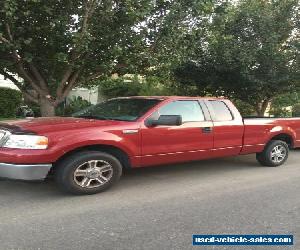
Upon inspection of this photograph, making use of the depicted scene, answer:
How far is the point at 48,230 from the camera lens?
13.5 feet

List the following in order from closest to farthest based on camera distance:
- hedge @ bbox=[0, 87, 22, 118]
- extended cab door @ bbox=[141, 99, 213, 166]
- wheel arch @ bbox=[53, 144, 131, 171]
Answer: wheel arch @ bbox=[53, 144, 131, 171], extended cab door @ bbox=[141, 99, 213, 166], hedge @ bbox=[0, 87, 22, 118]

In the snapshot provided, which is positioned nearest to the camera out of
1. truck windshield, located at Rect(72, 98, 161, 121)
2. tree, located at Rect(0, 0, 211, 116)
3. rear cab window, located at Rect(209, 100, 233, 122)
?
truck windshield, located at Rect(72, 98, 161, 121)

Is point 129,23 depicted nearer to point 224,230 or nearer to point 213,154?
point 213,154

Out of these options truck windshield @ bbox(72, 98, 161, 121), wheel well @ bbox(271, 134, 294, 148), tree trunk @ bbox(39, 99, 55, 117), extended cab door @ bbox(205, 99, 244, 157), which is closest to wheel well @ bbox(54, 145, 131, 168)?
truck windshield @ bbox(72, 98, 161, 121)

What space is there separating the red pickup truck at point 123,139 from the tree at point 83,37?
2.42 metres

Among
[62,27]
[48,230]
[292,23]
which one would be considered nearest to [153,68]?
[62,27]

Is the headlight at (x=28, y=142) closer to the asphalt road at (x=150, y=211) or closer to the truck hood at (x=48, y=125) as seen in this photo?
the truck hood at (x=48, y=125)

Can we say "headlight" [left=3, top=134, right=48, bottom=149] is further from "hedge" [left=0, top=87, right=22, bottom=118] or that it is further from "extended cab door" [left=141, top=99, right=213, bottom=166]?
"hedge" [left=0, top=87, right=22, bottom=118]

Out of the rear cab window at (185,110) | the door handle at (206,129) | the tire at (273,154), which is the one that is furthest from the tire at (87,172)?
the tire at (273,154)

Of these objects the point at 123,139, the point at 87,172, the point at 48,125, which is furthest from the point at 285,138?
the point at 48,125

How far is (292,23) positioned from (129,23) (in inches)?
276

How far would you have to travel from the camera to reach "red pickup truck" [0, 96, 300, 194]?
16.5 feet

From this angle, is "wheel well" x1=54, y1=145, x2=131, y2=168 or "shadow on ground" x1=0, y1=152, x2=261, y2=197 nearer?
"wheel well" x1=54, y1=145, x2=131, y2=168

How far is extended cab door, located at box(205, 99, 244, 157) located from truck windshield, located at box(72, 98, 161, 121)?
1.19m
